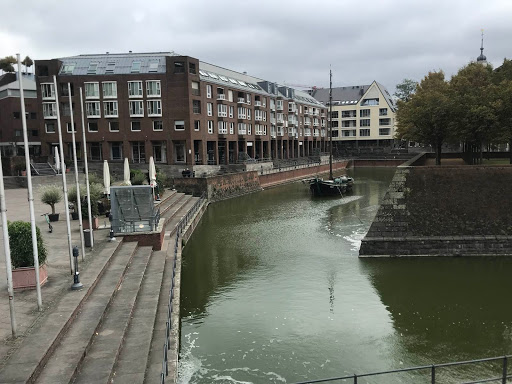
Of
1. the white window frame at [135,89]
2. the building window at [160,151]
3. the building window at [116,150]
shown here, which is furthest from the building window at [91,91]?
the building window at [160,151]

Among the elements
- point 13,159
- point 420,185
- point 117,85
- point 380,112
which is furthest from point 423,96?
point 380,112

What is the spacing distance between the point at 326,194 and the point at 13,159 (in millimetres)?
36560

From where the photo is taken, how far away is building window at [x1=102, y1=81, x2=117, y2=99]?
189 feet

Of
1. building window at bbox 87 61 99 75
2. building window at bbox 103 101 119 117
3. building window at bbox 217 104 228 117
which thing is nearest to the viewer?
building window at bbox 103 101 119 117

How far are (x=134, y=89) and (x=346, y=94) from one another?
76.8 m

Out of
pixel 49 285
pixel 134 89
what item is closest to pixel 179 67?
pixel 134 89

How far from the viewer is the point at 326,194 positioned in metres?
51.3

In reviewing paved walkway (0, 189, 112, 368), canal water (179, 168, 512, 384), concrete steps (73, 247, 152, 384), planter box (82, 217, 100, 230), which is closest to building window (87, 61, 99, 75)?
paved walkway (0, 189, 112, 368)

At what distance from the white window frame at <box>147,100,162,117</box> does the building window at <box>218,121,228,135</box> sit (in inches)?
403

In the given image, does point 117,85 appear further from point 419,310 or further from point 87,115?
point 419,310

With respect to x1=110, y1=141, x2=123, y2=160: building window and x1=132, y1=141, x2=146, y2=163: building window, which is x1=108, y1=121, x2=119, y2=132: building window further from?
x1=132, y1=141, x2=146, y2=163: building window

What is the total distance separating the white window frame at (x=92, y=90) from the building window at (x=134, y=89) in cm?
441

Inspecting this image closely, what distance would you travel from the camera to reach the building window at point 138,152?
197 feet

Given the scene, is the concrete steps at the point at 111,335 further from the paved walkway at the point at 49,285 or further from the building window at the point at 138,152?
the building window at the point at 138,152
